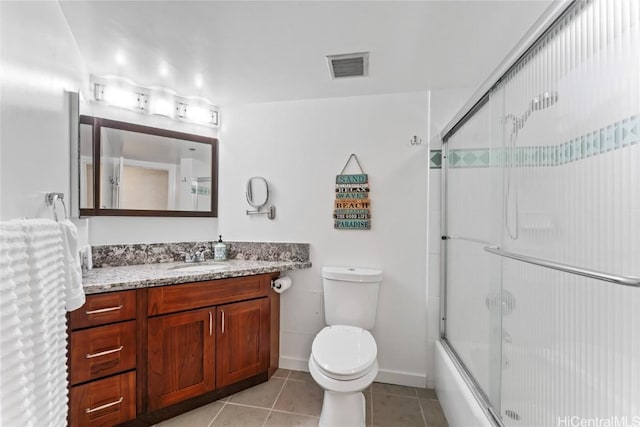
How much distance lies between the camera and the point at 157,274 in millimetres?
1600

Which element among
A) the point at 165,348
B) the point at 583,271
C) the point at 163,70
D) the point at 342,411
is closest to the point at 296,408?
the point at 342,411

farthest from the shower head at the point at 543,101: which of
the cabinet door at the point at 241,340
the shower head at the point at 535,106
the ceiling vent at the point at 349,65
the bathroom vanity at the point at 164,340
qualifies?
the cabinet door at the point at 241,340

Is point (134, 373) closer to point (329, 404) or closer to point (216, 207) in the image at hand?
point (329, 404)

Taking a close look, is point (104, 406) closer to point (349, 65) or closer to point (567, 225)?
point (567, 225)

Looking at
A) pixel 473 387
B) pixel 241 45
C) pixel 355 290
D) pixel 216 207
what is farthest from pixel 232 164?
pixel 473 387

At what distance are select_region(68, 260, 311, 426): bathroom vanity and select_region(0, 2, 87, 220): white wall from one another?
536 mm

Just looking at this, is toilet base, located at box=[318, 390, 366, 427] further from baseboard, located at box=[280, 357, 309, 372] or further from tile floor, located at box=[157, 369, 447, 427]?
baseboard, located at box=[280, 357, 309, 372]

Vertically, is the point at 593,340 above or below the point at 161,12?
below

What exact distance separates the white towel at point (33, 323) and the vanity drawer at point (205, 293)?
448mm

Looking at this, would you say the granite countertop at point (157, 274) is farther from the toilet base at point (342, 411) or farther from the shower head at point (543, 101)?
the shower head at point (543, 101)

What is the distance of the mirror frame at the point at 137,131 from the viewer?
5.82 feet

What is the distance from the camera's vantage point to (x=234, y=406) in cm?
168

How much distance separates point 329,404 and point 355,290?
0.67 m

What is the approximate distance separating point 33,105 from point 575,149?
1.91m
